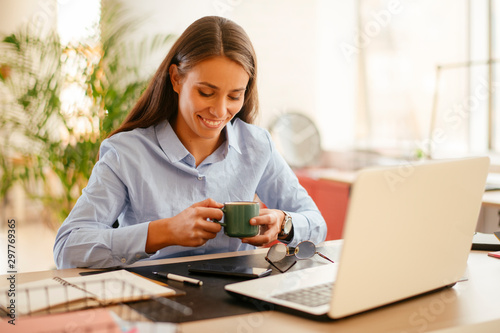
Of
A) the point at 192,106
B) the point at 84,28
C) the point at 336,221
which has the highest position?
the point at 84,28

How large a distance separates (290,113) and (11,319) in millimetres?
3695

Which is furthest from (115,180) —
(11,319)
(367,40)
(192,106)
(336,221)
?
(367,40)

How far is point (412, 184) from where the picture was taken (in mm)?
854

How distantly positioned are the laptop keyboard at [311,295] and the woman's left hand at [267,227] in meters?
0.30

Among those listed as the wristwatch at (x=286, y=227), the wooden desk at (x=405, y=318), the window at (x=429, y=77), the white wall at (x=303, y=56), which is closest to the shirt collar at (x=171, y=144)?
the wristwatch at (x=286, y=227)

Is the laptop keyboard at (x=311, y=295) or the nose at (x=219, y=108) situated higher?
the nose at (x=219, y=108)

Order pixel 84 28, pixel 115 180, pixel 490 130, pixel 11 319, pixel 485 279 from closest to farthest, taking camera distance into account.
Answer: pixel 11 319
pixel 485 279
pixel 115 180
pixel 84 28
pixel 490 130

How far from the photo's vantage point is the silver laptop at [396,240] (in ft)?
2.60

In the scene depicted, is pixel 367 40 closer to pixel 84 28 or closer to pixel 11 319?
pixel 84 28

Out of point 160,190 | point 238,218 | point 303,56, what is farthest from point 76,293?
point 303,56

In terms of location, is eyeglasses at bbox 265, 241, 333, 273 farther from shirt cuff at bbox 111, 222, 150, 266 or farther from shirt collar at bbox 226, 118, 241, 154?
shirt collar at bbox 226, 118, 241, 154

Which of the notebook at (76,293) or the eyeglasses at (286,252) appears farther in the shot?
the eyeglasses at (286,252)

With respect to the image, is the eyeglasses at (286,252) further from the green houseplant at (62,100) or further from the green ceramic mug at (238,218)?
the green houseplant at (62,100)

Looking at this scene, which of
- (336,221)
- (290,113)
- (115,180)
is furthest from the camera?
(290,113)
